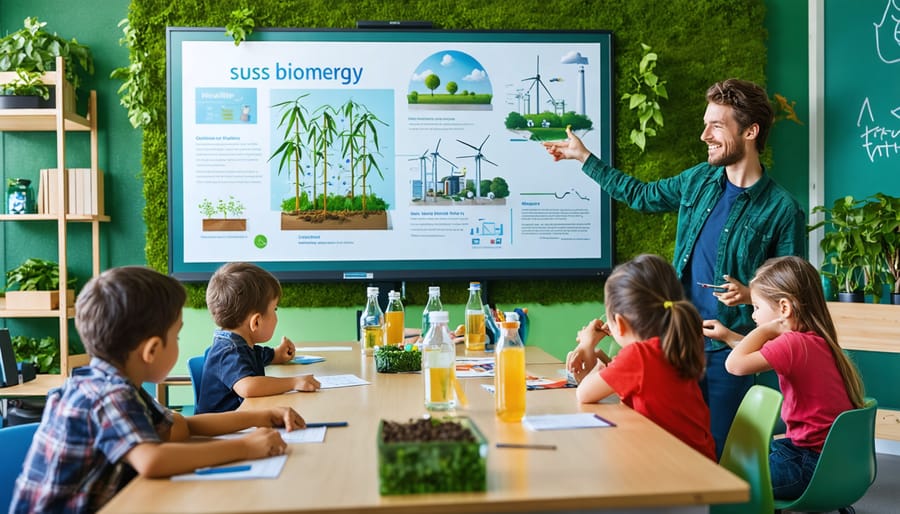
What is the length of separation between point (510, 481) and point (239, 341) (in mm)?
1260

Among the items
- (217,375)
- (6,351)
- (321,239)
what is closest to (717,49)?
(321,239)

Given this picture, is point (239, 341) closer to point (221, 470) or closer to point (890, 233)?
point (221, 470)

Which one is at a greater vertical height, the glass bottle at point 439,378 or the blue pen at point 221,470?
the glass bottle at point 439,378

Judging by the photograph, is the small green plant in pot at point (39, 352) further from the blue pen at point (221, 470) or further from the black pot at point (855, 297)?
the black pot at point (855, 297)

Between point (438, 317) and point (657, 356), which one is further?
point (438, 317)

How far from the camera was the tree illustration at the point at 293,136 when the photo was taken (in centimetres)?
438

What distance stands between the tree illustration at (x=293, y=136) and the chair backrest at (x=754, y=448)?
2.88 metres

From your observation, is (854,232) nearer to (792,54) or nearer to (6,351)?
(792,54)

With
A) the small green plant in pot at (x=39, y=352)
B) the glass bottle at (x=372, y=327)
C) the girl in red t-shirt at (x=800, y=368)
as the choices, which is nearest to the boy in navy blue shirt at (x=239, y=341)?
the glass bottle at (x=372, y=327)

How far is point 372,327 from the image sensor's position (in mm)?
3053

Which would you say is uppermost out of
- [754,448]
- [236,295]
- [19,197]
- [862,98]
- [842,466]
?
→ [862,98]

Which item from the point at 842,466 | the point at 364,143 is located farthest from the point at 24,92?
the point at 842,466

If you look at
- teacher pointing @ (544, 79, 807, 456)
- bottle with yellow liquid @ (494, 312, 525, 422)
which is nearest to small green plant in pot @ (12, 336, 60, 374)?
teacher pointing @ (544, 79, 807, 456)

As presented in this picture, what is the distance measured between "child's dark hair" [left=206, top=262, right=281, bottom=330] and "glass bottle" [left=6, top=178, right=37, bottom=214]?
2344 millimetres
